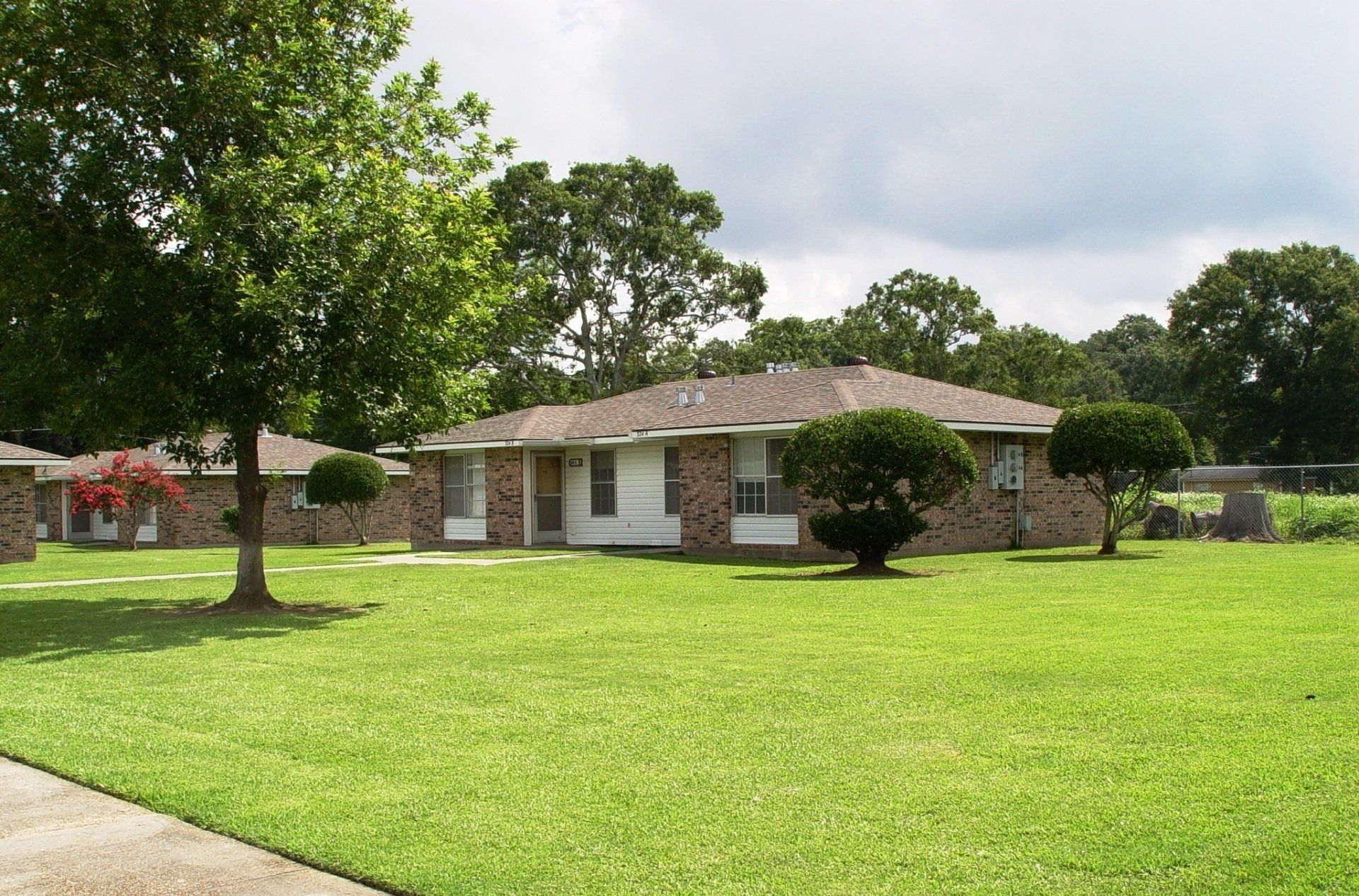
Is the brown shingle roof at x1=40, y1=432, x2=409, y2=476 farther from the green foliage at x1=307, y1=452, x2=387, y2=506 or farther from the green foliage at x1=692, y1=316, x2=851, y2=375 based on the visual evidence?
the green foliage at x1=692, y1=316, x2=851, y2=375

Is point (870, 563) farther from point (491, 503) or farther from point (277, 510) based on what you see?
point (277, 510)

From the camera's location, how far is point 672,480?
1067 inches

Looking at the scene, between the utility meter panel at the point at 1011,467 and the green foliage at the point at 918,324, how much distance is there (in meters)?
29.3

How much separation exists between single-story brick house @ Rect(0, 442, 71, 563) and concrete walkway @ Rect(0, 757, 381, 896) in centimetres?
2605

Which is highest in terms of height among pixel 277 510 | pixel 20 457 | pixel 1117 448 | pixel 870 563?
pixel 20 457

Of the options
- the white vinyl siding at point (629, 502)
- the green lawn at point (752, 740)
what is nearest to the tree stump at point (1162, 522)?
the white vinyl siding at point (629, 502)

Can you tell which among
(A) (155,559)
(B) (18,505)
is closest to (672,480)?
(A) (155,559)

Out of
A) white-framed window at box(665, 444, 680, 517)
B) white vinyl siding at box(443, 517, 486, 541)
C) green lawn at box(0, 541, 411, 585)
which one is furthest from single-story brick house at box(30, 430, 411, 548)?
white-framed window at box(665, 444, 680, 517)

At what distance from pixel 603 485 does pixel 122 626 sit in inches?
619

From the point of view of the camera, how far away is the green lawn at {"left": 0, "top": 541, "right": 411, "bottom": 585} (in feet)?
77.2

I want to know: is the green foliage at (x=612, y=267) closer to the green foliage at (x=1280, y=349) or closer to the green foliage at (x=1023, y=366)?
the green foliage at (x=1023, y=366)

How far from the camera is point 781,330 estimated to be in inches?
2092

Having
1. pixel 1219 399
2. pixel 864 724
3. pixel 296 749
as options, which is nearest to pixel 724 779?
pixel 864 724

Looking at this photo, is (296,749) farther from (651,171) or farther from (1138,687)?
(651,171)
